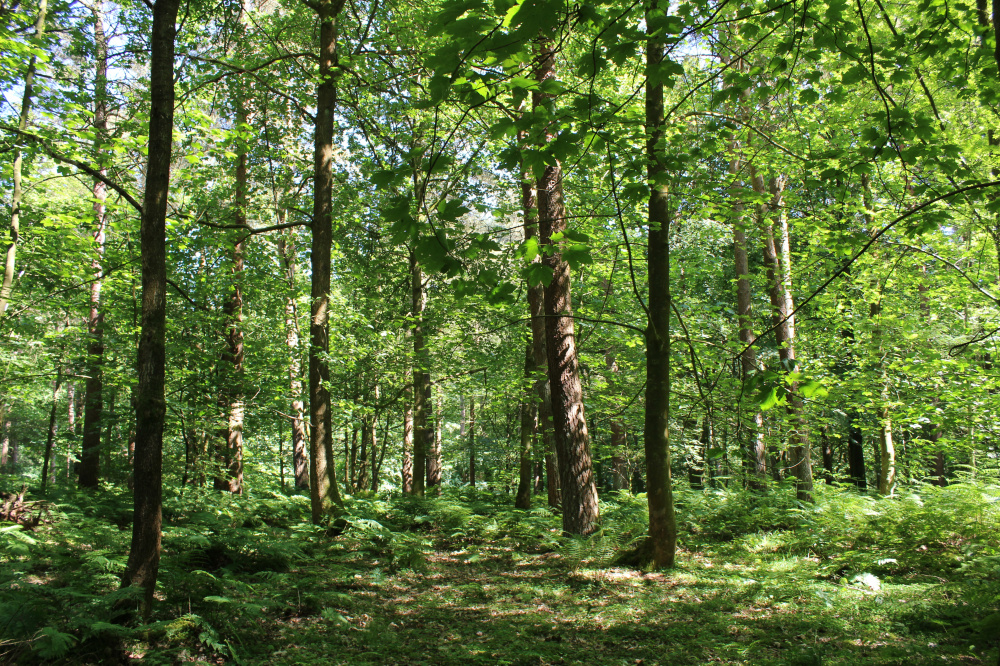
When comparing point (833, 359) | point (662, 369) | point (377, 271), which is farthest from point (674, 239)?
point (662, 369)

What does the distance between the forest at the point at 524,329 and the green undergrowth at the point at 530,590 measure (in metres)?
0.04

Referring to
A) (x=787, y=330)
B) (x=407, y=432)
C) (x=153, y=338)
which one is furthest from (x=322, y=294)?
(x=787, y=330)

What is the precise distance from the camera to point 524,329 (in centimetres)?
1169

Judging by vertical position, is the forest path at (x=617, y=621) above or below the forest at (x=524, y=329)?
below

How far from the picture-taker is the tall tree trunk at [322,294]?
7751 mm

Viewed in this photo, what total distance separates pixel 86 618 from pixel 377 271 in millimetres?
8447

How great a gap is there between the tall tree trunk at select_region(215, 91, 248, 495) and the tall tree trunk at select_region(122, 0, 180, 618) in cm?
467

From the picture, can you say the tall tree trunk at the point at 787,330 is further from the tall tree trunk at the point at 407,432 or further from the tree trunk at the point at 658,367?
the tall tree trunk at the point at 407,432

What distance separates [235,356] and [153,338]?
22.4 feet

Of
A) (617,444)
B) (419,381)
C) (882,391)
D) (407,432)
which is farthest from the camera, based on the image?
(617,444)

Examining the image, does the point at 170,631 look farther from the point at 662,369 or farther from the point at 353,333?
the point at 353,333

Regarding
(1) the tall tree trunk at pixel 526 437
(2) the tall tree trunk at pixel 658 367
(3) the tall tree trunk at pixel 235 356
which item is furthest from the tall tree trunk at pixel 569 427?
(3) the tall tree trunk at pixel 235 356

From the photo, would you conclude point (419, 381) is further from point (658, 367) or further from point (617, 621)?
point (617, 621)

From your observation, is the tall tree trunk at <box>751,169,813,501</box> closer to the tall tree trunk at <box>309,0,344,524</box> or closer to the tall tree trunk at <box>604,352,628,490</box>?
the tall tree trunk at <box>604,352,628,490</box>
